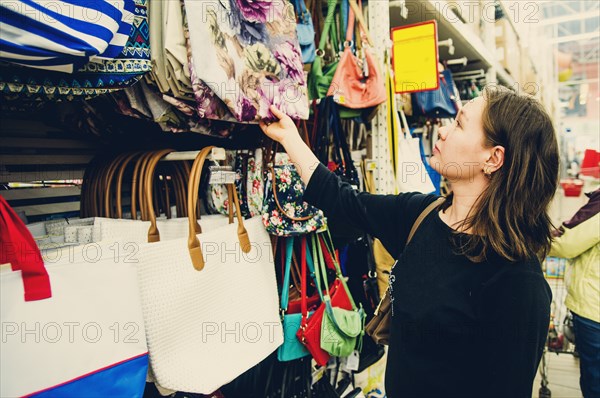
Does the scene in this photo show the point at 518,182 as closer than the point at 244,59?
Yes

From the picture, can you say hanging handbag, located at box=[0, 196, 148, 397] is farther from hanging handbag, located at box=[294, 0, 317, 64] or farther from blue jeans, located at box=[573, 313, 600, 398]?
blue jeans, located at box=[573, 313, 600, 398]

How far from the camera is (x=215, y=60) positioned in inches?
41.8

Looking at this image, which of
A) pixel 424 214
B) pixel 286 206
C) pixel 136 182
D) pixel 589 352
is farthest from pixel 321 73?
pixel 589 352

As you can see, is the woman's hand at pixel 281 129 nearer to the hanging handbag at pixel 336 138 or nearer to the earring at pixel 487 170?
the hanging handbag at pixel 336 138

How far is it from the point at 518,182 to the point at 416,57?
111cm

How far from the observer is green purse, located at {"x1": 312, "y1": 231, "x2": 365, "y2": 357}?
1494 millimetres

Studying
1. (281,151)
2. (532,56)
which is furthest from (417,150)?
(532,56)

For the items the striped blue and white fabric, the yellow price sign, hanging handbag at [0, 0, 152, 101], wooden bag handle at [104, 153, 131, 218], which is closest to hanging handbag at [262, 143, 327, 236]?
wooden bag handle at [104, 153, 131, 218]

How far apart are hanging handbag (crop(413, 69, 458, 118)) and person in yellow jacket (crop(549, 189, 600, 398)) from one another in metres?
1.00

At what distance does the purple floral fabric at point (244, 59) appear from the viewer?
1038 mm

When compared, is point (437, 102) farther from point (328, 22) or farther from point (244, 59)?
point (244, 59)

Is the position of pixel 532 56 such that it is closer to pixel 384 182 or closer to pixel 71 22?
pixel 384 182

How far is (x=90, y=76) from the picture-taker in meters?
0.87

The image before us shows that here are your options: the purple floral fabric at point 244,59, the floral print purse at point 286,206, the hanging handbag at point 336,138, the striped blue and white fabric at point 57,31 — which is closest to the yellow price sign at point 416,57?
the hanging handbag at point 336,138
